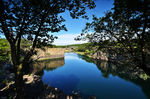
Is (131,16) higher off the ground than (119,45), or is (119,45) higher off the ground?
(131,16)

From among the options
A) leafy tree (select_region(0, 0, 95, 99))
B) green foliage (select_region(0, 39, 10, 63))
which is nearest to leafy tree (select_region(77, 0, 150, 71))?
leafy tree (select_region(0, 0, 95, 99))

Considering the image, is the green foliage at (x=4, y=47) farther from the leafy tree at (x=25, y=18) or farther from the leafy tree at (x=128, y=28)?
the leafy tree at (x=128, y=28)

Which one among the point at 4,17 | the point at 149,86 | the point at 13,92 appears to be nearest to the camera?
the point at 4,17

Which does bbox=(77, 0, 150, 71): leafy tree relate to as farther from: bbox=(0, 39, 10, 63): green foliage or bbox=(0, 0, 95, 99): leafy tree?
bbox=(0, 39, 10, 63): green foliage

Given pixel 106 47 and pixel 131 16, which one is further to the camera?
pixel 106 47

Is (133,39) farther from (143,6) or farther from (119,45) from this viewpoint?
(143,6)

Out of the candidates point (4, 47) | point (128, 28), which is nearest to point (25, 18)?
point (4, 47)

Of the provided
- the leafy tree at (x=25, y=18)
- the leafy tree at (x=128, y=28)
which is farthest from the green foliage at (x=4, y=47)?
the leafy tree at (x=128, y=28)

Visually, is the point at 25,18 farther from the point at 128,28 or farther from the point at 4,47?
the point at 128,28

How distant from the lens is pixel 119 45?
19.2 ft

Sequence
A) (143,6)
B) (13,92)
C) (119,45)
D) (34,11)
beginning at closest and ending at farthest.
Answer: (143,6), (34,11), (119,45), (13,92)

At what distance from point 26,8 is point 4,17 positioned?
117 cm

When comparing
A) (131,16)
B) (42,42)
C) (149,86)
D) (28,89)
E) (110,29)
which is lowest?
(149,86)

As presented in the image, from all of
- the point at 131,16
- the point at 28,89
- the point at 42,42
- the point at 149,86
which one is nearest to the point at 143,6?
the point at 131,16
